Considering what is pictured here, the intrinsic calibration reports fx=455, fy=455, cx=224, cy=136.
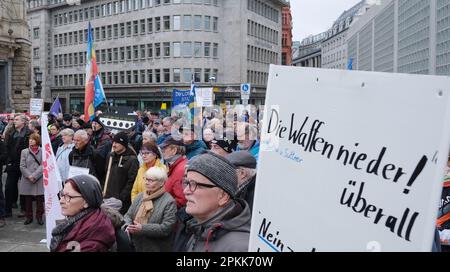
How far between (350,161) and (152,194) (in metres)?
2.81

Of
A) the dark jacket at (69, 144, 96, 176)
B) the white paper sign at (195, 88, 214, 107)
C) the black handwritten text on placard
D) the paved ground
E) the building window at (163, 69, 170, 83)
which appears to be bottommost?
Answer: the paved ground

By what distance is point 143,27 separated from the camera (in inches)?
2271

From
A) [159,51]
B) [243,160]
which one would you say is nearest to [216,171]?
[243,160]

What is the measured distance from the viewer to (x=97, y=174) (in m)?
6.89

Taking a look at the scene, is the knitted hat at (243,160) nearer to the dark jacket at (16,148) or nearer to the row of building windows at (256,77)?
the dark jacket at (16,148)

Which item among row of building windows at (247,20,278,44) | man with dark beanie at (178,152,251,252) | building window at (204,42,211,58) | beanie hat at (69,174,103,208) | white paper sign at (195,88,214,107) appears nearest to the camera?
man with dark beanie at (178,152,251,252)

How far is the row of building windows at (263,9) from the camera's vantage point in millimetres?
59294

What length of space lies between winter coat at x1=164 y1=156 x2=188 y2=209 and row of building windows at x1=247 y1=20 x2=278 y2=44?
54.5 meters

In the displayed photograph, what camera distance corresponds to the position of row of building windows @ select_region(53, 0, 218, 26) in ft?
182

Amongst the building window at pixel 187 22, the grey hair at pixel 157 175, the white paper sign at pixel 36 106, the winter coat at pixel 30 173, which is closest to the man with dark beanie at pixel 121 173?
the grey hair at pixel 157 175

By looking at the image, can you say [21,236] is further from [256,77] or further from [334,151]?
[256,77]

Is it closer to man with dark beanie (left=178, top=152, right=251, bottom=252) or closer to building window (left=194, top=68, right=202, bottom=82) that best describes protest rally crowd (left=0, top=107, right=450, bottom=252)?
man with dark beanie (left=178, top=152, right=251, bottom=252)

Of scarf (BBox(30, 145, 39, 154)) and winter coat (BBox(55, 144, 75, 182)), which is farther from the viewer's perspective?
scarf (BBox(30, 145, 39, 154))

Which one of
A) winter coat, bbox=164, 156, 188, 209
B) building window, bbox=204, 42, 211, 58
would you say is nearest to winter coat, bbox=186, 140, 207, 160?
winter coat, bbox=164, 156, 188, 209
